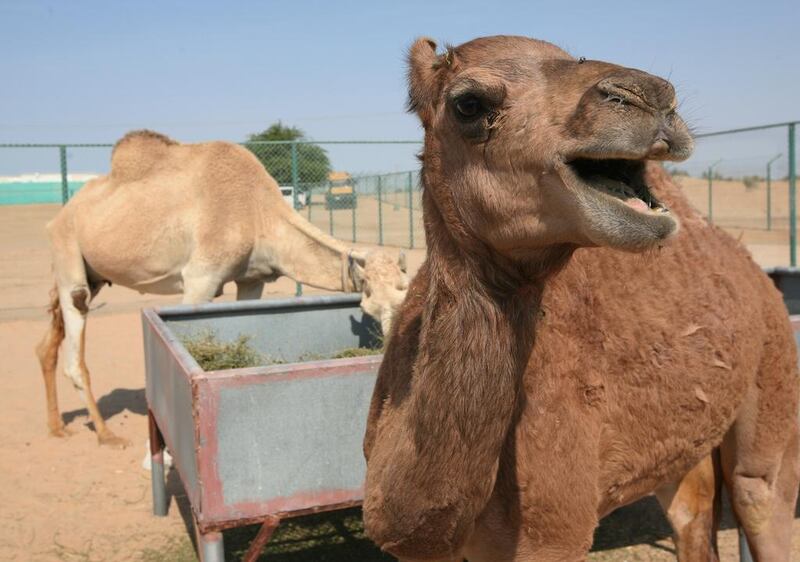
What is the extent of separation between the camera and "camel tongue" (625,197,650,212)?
5.94ft

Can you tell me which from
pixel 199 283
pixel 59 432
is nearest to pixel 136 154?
pixel 199 283

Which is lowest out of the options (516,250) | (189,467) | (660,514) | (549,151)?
(660,514)

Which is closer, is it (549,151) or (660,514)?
(549,151)

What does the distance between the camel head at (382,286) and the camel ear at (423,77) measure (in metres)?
3.49

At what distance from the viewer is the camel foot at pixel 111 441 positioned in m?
7.08

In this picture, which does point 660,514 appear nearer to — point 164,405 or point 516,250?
point 164,405

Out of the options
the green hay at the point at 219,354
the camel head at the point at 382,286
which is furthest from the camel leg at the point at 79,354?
the camel head at the point at 382,286

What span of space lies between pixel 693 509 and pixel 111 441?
5013mm

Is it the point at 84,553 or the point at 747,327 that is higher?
the point at 747,327

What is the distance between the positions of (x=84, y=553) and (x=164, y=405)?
52.0 inches

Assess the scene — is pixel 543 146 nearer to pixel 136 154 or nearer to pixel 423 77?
pixel 423 77

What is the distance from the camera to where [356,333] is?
21.2 feet

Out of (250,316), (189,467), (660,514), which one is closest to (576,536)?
(189,467)

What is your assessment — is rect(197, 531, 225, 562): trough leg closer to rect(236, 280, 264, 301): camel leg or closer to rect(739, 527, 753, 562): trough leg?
rect(739, 527, 753, 562): trough leg
